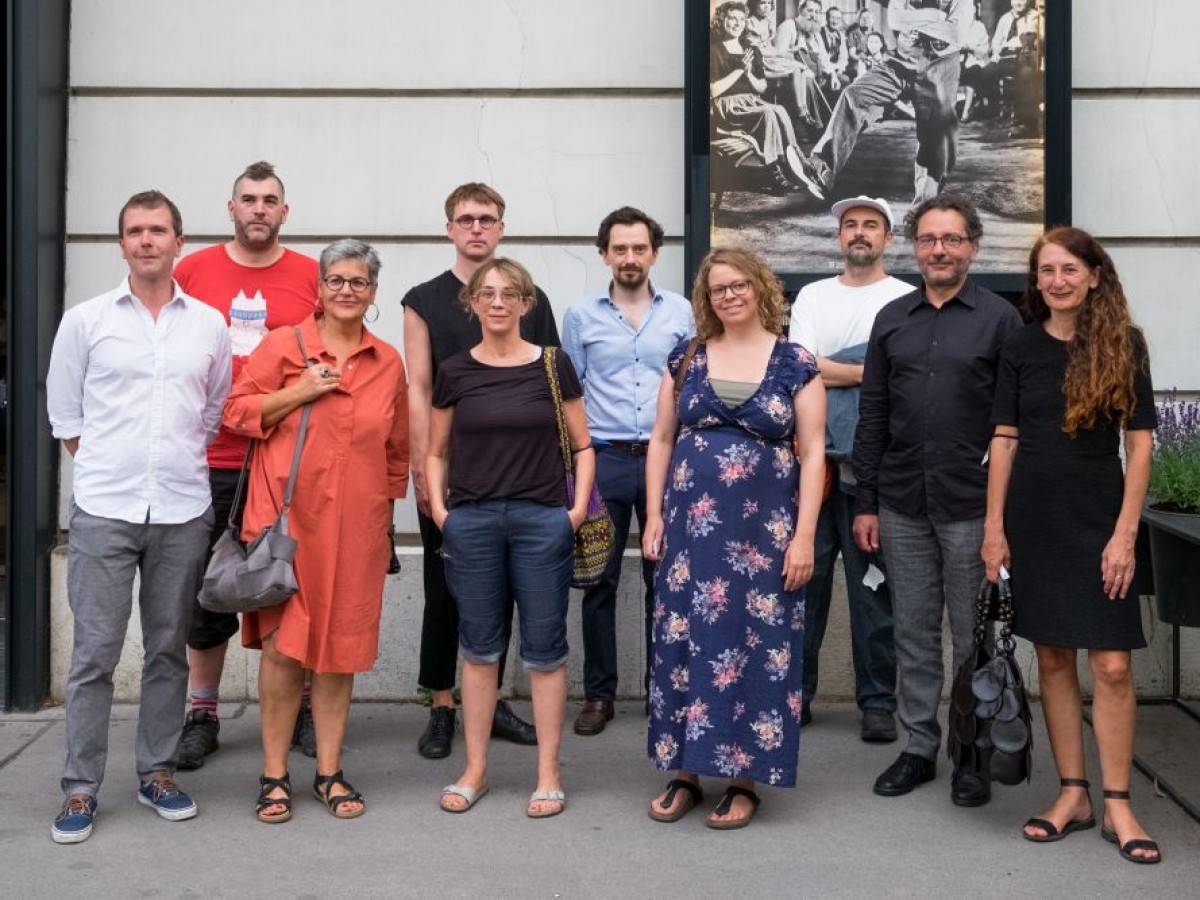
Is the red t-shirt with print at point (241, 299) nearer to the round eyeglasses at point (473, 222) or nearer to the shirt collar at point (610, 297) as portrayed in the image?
the round eyeglasses at point (473, 222)

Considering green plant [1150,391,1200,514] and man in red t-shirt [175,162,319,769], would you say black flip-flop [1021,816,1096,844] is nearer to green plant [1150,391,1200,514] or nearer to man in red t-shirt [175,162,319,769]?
green plant [1150,391,1200,514]

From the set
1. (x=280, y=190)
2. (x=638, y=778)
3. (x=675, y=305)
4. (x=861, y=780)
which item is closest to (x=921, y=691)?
(x=861, y=780)

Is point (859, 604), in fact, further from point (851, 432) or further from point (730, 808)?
point (730, 808)

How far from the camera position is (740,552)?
480 centimetres

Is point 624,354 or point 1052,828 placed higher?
point 624,354

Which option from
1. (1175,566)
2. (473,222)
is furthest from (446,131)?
(1175,566)

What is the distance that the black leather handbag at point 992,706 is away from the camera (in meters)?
4.74

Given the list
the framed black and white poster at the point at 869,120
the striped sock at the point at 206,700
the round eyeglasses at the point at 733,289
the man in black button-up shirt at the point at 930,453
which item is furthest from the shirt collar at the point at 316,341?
the framed black and white poster at the point at 869,120

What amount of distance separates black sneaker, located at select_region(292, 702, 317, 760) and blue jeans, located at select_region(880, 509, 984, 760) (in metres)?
2.20

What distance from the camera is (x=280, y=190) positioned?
219 inches

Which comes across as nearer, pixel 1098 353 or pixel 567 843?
pixel 1098 353

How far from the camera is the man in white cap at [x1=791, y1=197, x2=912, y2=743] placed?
576 cm

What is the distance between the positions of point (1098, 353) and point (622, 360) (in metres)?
2.01

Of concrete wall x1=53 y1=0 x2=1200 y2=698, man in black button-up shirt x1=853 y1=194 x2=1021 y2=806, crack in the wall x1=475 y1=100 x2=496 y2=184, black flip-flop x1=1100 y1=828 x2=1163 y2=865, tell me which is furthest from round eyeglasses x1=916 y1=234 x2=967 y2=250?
crack in the wall x1=475 y1=100 x2=496 y2=184
